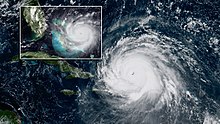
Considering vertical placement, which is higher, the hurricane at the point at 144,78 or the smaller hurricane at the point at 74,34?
the smaller hurricane at the point at 74,34

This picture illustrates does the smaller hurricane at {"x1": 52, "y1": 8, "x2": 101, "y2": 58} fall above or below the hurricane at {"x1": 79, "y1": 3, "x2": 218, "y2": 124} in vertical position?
above

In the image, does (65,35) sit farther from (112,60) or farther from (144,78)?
(144,78)

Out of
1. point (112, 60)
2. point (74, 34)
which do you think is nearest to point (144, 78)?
point (112, 60)

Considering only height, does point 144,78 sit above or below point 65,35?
below

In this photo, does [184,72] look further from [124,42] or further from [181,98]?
[124,42]
